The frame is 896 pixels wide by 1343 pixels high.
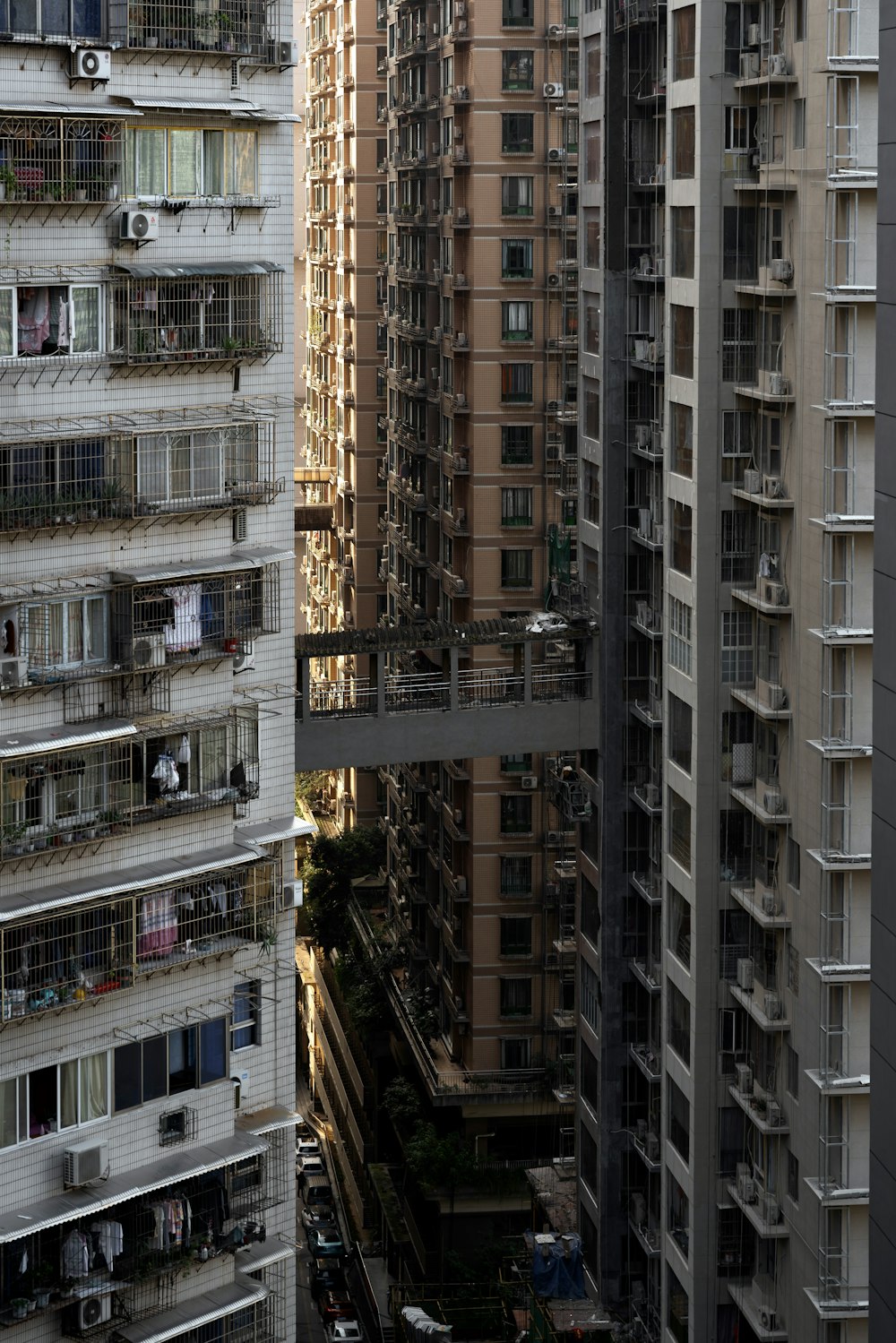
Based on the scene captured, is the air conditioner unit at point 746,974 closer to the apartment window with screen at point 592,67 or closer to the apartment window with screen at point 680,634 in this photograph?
the apartment window with screen at point 680,634

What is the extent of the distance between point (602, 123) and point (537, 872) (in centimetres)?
1953

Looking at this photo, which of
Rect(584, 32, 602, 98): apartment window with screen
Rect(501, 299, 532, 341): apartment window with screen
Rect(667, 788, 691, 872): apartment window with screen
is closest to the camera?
Rect(667, 788, 691, 872): apartment window with screen

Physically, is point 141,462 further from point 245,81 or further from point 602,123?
point 602,123

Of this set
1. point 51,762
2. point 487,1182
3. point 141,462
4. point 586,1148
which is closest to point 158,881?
point 51,762

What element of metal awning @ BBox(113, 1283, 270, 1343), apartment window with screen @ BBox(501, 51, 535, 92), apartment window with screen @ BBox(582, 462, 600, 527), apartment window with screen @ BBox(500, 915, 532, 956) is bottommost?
apartment window with screen @ BBox(500, 915, 532, 956)

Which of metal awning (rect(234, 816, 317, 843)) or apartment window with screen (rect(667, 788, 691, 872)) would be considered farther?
apartment window with screen (rect(667, 788, 691, 872))

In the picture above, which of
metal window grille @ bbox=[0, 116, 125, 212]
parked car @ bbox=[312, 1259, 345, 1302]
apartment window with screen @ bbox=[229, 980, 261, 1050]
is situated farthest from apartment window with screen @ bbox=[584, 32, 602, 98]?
parked car @ bbox=[312, 1259, 345, 1302]

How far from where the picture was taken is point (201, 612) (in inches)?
1099

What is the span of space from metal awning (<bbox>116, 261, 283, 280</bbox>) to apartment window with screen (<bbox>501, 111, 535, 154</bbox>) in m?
23.2

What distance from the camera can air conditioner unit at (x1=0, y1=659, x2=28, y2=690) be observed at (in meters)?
26.0

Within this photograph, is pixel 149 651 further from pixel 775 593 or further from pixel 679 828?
pixel 679 828

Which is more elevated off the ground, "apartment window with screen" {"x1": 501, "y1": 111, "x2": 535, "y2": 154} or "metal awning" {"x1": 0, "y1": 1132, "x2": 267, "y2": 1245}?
"apartment window with screen" {"x1": 501, "y1": 111, "x2": 535, "y2": 154}

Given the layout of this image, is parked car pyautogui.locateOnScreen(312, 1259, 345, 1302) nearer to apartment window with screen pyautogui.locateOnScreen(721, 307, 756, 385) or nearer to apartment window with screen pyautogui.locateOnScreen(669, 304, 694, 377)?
apartment window with screen pyautogui.locateOnScreen(669, 304, 694, 377)

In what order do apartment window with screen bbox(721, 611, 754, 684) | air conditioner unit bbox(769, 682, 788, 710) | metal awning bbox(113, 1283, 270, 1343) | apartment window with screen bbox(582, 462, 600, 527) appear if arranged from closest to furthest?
metal awning bbox(113, 1283, 270, 1343) < air conditioner unit bbox(769, 682, 788, 710) < apartment window with screen bbox(721, 611, 754, 684) < apartment window with screen bbox(582, 462, 600, 527)
